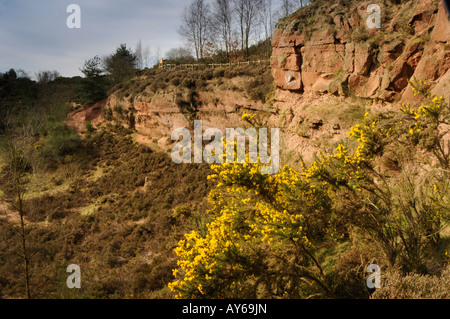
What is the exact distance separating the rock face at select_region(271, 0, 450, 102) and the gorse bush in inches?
161

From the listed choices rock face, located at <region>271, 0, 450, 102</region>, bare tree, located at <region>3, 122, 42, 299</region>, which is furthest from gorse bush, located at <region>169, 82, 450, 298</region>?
bare tree, located at <region>3, 122, 42, 299</region>

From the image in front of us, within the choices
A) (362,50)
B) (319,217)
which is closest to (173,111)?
(362,50)

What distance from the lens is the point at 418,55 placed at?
402 inches

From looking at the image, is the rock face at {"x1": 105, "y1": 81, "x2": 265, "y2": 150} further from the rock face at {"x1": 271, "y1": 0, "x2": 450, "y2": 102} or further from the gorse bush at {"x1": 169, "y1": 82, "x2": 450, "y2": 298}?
the gorse bush at {"x1": 169, "y1": 82, "x2": 450, "y2": 298}

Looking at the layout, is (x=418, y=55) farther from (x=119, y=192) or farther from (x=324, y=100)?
(x=119, y=192)

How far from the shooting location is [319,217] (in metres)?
5.71

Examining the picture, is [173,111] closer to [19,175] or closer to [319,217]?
[19,175]

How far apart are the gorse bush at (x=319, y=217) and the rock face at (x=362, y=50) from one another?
13.4 ft

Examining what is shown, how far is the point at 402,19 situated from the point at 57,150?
29378 millimetres

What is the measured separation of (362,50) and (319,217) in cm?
1049

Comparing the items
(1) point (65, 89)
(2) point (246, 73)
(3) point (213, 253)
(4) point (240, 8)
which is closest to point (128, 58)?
(1) point (65, 89)

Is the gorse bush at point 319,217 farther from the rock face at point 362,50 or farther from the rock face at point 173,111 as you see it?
the rock face at point 173,111

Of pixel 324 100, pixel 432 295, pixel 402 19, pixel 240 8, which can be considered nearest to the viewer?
pixel 432 295

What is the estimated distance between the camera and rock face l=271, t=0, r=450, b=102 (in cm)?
972
